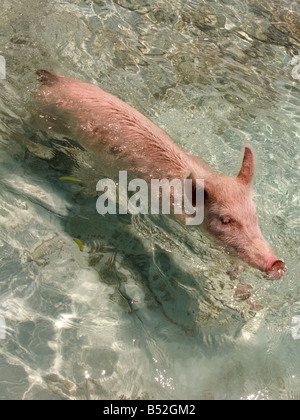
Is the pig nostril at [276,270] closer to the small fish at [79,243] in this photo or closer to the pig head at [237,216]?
the pig head at [237,216]

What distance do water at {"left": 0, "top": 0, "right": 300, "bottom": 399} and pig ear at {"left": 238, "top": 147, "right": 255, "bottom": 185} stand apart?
34.1 inches

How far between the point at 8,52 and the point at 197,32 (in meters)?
4.18

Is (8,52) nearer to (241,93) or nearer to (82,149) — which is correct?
(82,149)

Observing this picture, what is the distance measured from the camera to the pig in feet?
15.8

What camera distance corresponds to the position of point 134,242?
527cm

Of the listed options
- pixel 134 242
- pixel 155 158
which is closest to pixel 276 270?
pixel 134 242

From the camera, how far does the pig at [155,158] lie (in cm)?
482

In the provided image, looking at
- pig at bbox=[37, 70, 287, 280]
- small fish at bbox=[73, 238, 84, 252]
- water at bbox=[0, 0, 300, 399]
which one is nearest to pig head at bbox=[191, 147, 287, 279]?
pig at bbox=[37, 70, 287, 280]

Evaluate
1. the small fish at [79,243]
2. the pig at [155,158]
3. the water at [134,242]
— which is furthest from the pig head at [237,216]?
the small fish at [79,243]

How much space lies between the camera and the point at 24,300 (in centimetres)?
434

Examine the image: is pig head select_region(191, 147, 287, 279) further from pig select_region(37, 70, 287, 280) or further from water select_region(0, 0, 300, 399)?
water select_region(0, 0, 300, 399)

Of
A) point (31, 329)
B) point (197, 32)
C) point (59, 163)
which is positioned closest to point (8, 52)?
point (59, 163)
